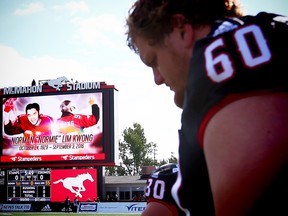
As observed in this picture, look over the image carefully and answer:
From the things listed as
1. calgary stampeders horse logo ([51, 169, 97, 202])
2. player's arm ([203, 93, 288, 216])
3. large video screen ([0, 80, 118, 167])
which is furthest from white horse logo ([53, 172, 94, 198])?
player's arm ([203, 93, 288, 216])

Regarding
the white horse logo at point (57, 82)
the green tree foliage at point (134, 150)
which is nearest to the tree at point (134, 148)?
the green tree foliage at point (134, 150)

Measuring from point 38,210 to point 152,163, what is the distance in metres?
42.2

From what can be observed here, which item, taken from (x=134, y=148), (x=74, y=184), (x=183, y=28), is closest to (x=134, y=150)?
(x=134, y=148)

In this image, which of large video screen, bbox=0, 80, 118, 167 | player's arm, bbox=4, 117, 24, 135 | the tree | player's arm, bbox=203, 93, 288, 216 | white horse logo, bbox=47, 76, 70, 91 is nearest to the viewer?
player's arm, bbox=203, 93, 288, 216

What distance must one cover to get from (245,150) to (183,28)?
0.51m

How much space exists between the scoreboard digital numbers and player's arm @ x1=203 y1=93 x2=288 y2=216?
92.4ft

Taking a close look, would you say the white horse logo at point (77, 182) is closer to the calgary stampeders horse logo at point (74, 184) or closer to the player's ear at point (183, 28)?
the calgary stampeders horse logo at point (74, 184)

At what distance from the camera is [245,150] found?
90cm

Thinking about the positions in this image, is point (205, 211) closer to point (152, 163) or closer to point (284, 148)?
point (284, 148)

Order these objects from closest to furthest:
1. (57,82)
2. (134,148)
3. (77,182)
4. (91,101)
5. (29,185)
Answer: (91,101)
(77,182)
(29,185)
(57,82)
(134,148)

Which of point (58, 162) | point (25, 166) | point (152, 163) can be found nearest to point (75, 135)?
point (58, 162)

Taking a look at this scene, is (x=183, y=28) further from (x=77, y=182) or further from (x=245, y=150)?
(x=77, y=182)

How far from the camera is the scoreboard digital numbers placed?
91.1 feet

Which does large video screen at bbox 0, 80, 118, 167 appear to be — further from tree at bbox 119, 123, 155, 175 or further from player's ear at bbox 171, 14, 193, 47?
tree at bbox 119, 123, 155, 175
